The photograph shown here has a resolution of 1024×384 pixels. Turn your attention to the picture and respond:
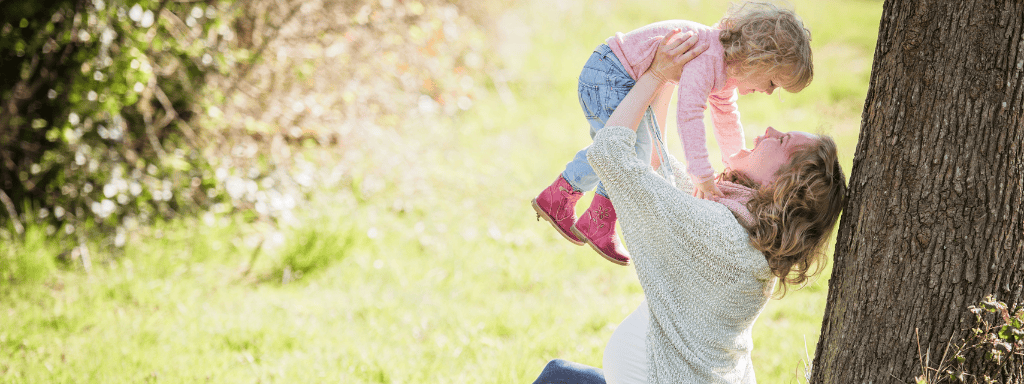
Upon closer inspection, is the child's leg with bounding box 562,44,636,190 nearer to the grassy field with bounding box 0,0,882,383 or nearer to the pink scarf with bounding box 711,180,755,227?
the pink scarf with bounding box 711,180,755,227

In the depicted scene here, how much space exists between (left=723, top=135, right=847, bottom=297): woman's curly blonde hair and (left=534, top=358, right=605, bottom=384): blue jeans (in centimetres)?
71

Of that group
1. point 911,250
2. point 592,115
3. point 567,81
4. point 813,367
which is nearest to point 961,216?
point 911,250

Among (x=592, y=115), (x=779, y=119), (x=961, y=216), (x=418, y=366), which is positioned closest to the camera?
(x=961, y=216)

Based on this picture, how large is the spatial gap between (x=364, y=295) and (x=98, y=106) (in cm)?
207

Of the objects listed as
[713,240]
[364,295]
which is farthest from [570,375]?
[364,295]

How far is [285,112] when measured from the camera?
18.9ft

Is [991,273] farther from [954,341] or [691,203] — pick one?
[691,203]

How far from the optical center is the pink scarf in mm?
1939

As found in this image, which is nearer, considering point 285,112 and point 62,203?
point 62,203

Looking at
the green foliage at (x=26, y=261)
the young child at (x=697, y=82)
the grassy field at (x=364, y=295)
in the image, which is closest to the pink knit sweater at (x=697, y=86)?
the young child at (x=697, y=82)

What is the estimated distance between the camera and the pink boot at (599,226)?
246 cm

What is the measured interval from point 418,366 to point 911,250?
2213mm

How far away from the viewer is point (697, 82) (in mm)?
2062

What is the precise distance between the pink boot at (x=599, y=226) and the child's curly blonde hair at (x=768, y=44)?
63cm
